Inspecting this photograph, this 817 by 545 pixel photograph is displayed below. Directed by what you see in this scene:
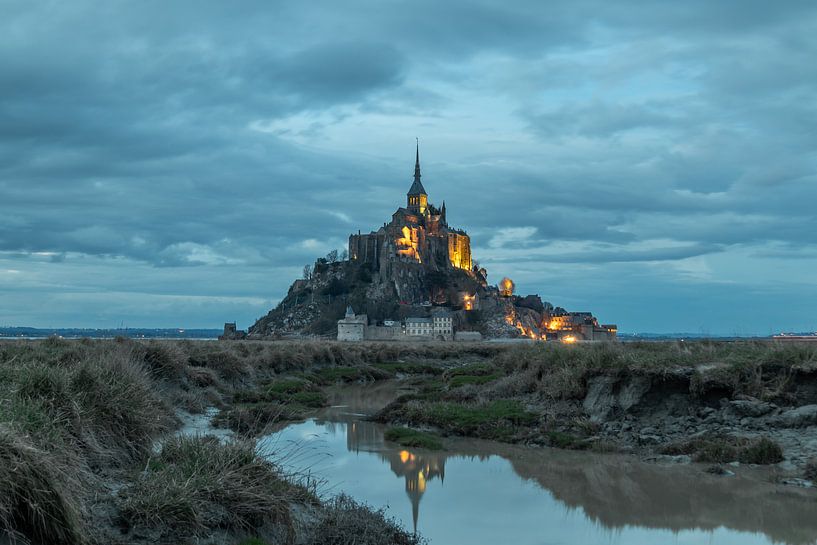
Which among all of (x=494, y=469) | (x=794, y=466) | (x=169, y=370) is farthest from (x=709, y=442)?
(x=169, y=370)

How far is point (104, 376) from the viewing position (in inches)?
417

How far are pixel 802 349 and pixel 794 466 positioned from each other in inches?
205

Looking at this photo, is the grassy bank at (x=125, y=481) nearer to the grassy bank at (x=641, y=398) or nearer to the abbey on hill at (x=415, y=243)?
the grassy bank at (x=641, y=398)

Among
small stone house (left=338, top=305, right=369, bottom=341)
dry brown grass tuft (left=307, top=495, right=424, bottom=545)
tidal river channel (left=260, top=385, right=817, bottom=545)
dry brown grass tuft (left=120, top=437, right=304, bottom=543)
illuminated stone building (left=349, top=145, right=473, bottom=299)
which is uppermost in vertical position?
illuminated stone building (left=349, top=145, right=473, bottom=299)

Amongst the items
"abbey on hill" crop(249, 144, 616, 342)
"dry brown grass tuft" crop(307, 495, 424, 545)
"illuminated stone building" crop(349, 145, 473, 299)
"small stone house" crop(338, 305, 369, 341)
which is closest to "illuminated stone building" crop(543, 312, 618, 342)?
"abbey on hill" crop(249, 144, 616, 342)

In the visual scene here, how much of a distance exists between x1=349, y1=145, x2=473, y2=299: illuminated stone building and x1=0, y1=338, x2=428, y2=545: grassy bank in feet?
401

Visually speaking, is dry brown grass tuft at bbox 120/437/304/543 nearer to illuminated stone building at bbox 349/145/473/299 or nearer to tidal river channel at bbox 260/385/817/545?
tidal river channel at bbox 260/385/817/545

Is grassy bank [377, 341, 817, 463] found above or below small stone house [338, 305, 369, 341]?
below

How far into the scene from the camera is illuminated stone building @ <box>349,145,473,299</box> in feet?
446

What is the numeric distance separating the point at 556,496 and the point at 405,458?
151 inches

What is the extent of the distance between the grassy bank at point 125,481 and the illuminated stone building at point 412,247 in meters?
122

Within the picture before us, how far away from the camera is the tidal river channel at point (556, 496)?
959 cm

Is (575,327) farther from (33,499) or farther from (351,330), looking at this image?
(33,499)

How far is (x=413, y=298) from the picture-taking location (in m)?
134
